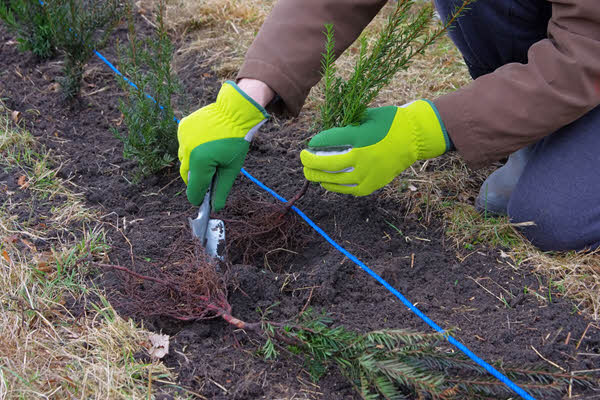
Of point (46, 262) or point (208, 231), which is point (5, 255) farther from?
→ point (208, 231)

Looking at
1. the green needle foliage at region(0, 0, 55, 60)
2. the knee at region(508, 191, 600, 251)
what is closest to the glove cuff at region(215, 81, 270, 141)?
the knee at region(508, 191, 600, 251)

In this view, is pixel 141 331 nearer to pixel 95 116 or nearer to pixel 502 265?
pixel 502 265

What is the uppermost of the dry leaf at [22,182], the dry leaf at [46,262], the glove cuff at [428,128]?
the glove cuff at [428,128]

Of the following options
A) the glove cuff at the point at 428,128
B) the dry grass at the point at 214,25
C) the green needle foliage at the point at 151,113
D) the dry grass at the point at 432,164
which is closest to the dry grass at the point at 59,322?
the green needle foliage at the point at 151,113

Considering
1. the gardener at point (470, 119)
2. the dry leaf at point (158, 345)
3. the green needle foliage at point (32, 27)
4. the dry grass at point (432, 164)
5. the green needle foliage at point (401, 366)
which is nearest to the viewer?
the green needle foliage at point (401, 366)

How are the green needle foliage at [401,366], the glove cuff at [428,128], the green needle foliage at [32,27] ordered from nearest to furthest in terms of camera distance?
the green needle foliage at [401,366] → the glove cuff at [428,128] → the green needle foliage at [32,27]

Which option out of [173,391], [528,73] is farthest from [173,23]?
[173,391]

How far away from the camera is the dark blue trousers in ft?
7.64

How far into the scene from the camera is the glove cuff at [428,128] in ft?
6.99

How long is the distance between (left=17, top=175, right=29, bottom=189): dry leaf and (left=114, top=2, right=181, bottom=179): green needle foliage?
491 mm

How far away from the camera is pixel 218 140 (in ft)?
6.98

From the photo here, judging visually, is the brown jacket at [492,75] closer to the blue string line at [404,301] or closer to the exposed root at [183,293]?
the blue string line at [404,301]

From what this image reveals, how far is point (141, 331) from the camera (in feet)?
5.97

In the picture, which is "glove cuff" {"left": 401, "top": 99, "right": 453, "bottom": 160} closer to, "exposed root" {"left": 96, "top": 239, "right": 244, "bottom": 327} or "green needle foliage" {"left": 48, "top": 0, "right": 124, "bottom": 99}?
"exposed root" {"left": 96, "top": 239, "right": 244, "bottom": 327}
